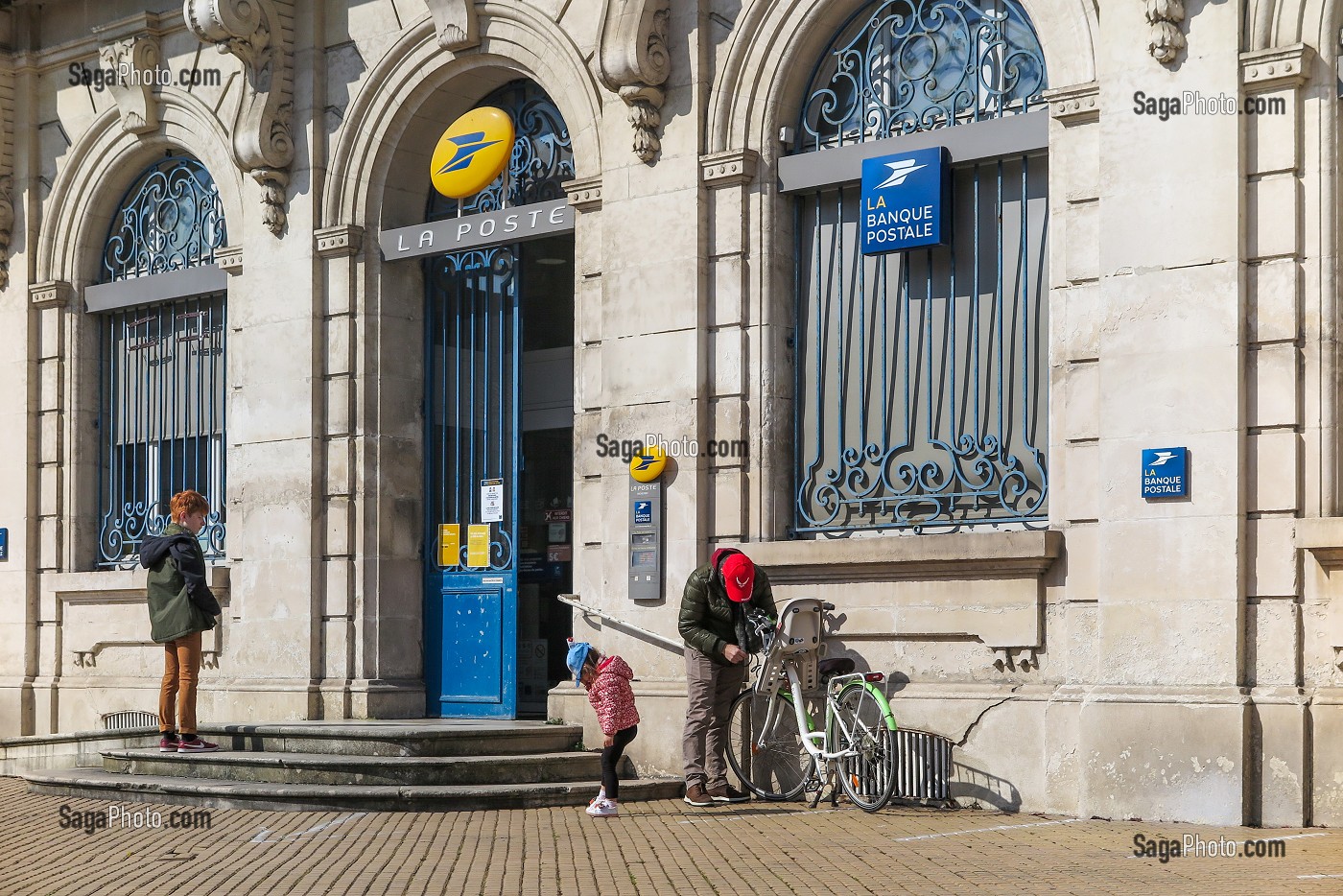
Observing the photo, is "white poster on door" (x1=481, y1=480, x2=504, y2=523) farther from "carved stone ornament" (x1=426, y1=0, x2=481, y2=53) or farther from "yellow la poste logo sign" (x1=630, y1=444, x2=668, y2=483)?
"carved stone ornament" (x1=426, y1=0, x2=481, y2=53)

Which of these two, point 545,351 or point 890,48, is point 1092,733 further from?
point 545,351

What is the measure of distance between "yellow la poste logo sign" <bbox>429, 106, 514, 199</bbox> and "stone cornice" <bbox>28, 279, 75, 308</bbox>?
194 inches

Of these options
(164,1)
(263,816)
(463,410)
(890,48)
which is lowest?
(263,816)

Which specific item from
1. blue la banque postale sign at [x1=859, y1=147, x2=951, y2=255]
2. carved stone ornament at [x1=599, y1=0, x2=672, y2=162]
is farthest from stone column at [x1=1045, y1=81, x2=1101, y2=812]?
carved stone ornament at [x1=599, y1=0, x2=672, y2=162]

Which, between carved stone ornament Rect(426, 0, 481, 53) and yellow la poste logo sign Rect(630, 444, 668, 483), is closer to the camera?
yellow la poste logo sign Rect(630, 444, 668, 483)

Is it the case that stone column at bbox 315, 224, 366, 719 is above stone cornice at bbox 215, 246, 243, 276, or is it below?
below

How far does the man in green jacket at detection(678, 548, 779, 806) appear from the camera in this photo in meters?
11.7

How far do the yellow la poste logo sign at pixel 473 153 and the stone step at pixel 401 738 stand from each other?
432 cm

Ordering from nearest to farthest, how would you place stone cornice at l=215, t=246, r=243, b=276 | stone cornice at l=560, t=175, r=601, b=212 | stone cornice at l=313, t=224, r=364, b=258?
stone cornice at l=560, t=175, r=601, b=212
stone cornice at l=313, t=224, r=364, b=258
stone cornice at l=215, t=246, r=243, b=276

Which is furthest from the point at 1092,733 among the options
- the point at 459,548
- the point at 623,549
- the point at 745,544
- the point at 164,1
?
the point at 164,1

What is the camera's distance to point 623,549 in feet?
44.0

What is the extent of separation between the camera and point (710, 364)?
43.2 ft

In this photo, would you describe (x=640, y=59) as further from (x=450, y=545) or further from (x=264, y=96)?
(x=450, y=545)

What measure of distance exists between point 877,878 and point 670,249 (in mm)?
5959
